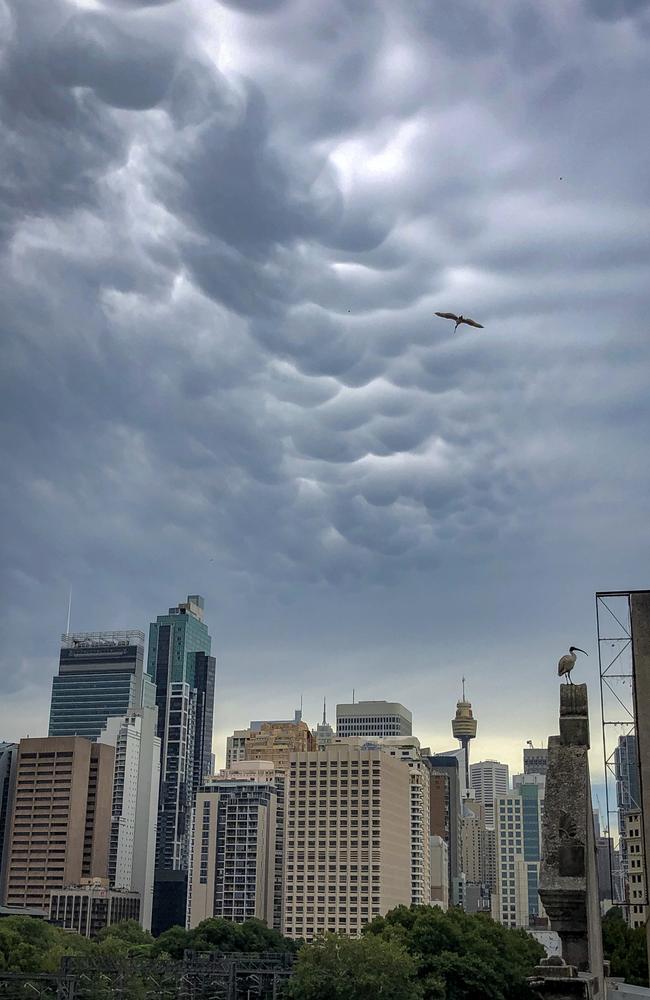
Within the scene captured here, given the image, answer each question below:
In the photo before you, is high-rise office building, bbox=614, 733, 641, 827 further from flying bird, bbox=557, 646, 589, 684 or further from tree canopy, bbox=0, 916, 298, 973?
tree canopy, bbox=0, 916, 298, 973

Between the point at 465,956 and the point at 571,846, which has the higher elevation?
the point at 571,846

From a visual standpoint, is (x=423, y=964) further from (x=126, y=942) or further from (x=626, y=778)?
(x=126, y=942)

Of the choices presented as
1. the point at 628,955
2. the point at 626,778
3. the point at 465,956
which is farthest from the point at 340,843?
the point at 628,955

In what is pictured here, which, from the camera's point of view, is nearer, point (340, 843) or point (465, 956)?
point (465, 956)

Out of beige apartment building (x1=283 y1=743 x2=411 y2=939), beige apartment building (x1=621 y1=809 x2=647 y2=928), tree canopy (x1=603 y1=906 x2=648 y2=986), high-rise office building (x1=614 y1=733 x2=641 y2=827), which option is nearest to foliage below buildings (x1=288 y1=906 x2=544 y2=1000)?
beige apartment building (x1=621 y1=809 x2=647 y2=928)

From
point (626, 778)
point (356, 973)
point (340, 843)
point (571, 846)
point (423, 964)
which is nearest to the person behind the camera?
point (571, 846)

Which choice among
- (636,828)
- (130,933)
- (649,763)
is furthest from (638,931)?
(130,933)
